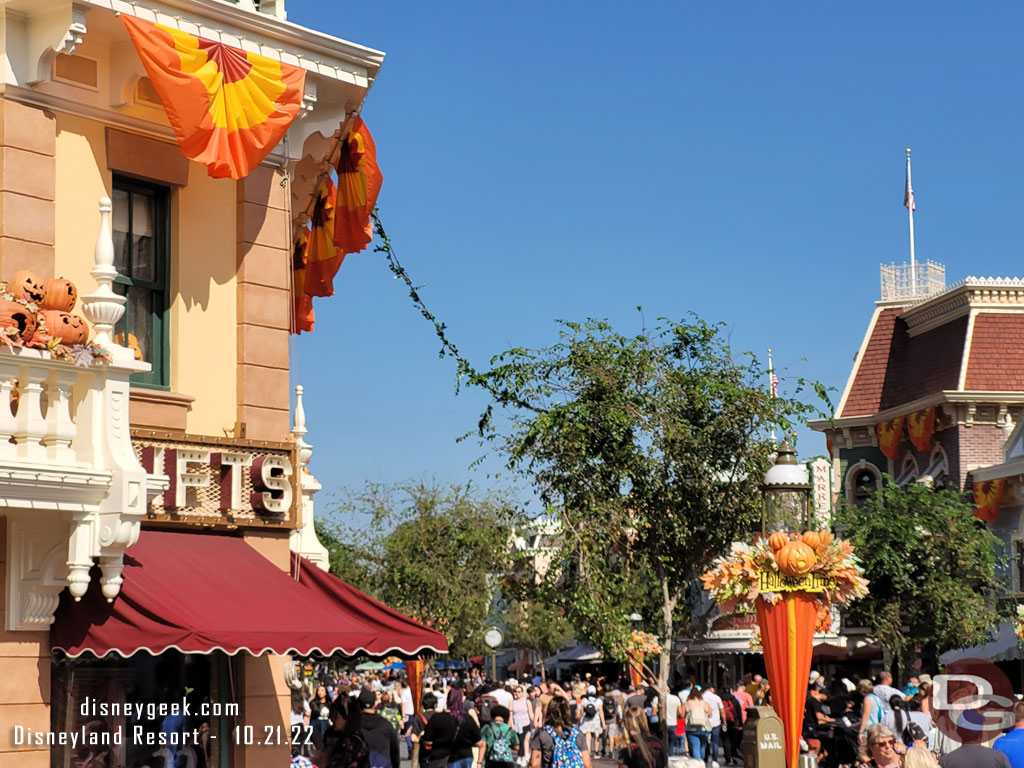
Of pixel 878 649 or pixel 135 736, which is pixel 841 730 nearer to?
pixel 135 736

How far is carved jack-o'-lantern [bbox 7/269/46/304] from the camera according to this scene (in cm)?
1014

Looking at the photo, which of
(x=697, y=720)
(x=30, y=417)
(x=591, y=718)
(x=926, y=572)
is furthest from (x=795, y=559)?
(x=926, y=572)

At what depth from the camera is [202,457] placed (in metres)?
12.0

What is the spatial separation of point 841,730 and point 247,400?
1253 centimetres

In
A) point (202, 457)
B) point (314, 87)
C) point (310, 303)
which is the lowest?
point (202, 457)

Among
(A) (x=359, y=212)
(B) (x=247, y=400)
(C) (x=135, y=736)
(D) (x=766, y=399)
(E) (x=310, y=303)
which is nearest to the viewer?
(C) (x=135, y=736)

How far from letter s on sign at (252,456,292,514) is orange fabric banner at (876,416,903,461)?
3958cm

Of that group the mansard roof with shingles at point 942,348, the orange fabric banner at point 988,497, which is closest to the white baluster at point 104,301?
the orange fabric banner at point 988,497

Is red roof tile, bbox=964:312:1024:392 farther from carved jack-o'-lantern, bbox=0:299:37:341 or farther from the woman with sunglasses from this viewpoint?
carved jack-o'-lantern, bbox=0:299:37:341

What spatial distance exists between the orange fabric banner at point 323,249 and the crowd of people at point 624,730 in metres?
4.33

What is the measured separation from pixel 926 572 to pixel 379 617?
32.8 metres

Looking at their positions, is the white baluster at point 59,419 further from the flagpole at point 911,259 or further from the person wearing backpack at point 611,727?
the flagpole at point 911,259

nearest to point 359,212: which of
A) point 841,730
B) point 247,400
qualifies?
point 247,400

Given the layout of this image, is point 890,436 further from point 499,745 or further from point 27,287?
point 27,287
